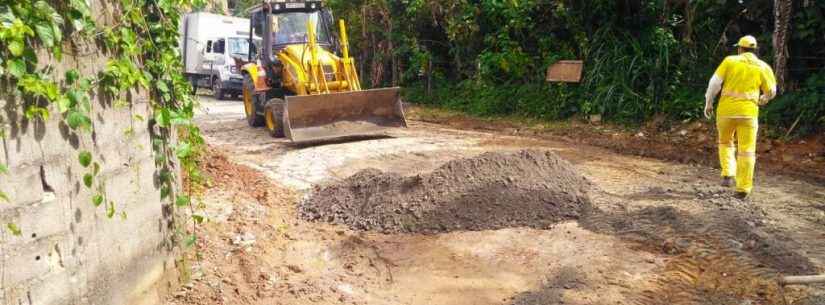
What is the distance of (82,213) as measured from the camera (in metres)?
3.21

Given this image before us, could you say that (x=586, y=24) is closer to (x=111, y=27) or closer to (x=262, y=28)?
(x=262, y=28)

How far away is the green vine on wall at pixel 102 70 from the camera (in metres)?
2.59

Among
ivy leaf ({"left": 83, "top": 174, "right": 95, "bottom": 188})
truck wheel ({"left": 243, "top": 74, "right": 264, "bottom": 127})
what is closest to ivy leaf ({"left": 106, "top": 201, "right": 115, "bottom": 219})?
ivy leaf ({"left": 83, "top": 174, "right": 95, "bottom": 188})

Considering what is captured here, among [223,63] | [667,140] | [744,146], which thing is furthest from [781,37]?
[223,63]

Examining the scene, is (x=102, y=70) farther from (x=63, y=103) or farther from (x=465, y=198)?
(x=465, y=198)

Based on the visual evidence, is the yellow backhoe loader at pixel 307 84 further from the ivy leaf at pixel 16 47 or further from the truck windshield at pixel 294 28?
the ivy leaf at pixel 16 47

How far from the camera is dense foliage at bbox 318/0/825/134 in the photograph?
9992 millimetres

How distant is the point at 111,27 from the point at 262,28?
8.53 metres

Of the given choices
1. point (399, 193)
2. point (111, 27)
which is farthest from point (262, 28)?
point (111, 27)

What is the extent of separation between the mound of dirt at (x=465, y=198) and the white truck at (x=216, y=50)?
1482 centimetres

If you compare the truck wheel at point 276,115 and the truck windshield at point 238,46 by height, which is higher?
the truck windshield at point 238,46

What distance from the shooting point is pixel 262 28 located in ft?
38.2

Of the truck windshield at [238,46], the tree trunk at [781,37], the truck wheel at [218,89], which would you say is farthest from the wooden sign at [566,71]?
the truck wheel at [218,89]

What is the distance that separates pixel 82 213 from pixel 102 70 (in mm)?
744
